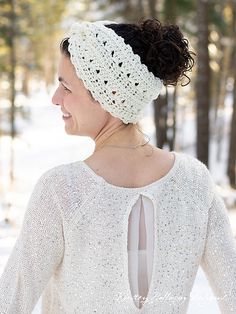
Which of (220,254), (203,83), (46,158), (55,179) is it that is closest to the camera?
(55,179)

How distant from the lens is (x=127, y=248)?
179 centimetres

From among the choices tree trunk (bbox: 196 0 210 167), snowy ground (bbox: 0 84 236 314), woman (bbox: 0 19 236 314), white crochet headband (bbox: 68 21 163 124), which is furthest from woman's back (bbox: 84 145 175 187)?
tree trunk (bbox: 196 0 210 167)

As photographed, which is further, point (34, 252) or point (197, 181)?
point (197, 181)

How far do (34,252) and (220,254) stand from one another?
0.60m

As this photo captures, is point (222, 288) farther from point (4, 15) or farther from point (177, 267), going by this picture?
point (4, 15)

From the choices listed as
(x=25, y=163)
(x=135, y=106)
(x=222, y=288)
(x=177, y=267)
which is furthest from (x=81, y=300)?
(x=25, y=163)

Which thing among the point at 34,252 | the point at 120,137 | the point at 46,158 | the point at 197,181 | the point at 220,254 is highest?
the point at 120,137

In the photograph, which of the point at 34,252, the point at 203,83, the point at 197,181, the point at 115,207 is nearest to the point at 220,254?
the point at 197,181

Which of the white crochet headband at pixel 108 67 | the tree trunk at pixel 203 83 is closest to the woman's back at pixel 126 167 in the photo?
the white crochet headband at pixel 108 67

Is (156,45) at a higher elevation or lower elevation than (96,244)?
higher

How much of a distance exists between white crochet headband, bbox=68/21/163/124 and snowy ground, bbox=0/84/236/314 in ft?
4.62

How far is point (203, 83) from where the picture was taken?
9844 mm

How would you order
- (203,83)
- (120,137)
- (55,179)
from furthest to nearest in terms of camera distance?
Answer: (203,83), (120,137), (55,179)

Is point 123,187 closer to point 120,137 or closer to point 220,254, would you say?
point 120,137
